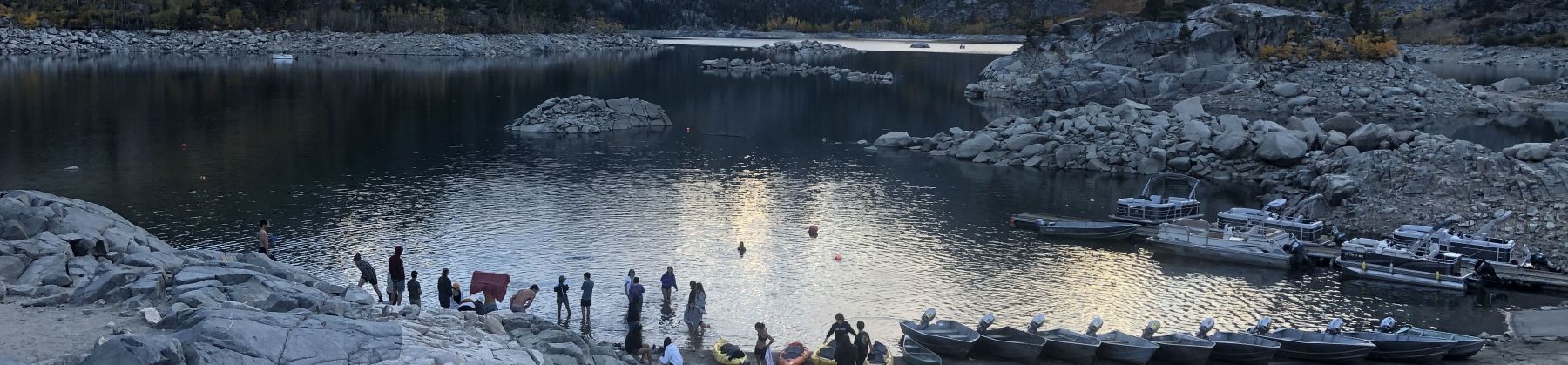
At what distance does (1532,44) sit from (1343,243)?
145 metres

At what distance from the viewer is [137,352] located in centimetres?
1733

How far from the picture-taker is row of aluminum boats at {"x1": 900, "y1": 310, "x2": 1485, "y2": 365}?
27531mm

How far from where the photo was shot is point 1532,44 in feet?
519

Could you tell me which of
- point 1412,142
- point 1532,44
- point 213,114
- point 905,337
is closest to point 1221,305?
point 905,337

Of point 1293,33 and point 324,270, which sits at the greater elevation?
point 1293,33

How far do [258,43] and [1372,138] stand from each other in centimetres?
13895

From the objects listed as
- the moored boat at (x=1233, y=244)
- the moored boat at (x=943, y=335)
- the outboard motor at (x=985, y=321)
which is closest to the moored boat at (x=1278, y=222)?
the moored boat at (x=1233, y=244)

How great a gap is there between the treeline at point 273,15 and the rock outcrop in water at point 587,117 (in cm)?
9883

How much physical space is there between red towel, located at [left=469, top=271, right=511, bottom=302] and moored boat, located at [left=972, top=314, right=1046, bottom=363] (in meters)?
12.0

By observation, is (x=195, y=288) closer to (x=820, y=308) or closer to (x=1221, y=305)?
(x=820, y=308)

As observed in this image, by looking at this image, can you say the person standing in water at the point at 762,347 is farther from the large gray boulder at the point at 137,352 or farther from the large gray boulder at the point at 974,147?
the large gray boulder at the point at 974,147

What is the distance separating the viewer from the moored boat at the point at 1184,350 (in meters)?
27.7

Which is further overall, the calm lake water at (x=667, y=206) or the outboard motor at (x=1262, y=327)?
the calm lake water at (x=667, y=206)

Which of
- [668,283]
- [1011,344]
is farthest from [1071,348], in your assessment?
[668,283]
